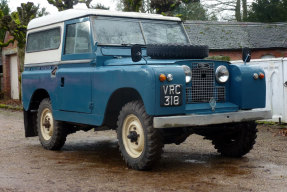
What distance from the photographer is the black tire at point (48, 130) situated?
344 inches

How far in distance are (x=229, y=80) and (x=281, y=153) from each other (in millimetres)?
1803

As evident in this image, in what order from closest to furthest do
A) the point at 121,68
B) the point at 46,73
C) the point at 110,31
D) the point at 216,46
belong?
the point at 121,68, the point at 110,31, the point at 46,73, the point at 216,46

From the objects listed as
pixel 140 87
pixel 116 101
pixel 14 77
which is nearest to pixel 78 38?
pixel 116 101

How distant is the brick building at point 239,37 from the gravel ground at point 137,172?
21.1 metres

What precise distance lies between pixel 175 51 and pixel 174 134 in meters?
1.22

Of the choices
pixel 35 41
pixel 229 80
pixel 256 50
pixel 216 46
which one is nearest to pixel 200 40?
pixel 216 46

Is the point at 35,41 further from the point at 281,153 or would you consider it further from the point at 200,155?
the point at 281,153

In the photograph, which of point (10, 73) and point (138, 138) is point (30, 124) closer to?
point (138, 138)

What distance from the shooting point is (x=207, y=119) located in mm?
Answer: 6484

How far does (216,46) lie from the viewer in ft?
98.6

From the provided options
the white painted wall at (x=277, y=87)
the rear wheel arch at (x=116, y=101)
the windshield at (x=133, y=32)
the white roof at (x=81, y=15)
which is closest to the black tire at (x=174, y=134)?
the rear wheel arch at (x=116, y=101)

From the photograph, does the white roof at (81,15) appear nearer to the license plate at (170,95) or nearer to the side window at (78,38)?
the side window at (78,38)

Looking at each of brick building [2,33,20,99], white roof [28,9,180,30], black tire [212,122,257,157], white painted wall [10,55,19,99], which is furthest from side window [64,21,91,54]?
white painted wall [10,55,19,99]

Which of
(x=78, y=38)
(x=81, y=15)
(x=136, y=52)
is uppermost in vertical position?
(x=81, y=15)
